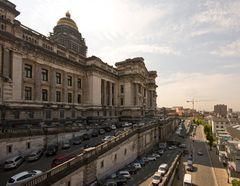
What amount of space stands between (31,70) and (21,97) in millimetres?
6484

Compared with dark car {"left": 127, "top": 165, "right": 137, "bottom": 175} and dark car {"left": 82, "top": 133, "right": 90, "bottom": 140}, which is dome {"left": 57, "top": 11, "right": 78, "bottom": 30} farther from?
dark car {"left": 127, "top": 165, "right": 137, "bottom": 175}

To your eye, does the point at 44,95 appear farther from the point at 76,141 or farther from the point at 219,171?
the point at 219,171

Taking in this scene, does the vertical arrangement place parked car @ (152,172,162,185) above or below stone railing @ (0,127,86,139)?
below

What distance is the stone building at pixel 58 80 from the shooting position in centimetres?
3872

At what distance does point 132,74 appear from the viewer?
80125 mm

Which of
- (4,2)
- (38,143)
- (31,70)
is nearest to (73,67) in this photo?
(31,70)

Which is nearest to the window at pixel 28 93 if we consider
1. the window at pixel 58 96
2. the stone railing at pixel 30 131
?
the window at pixel 58 96

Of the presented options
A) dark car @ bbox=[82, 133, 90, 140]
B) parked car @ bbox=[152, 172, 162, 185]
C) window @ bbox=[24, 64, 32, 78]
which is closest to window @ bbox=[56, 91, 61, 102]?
window @ bbox=[24, 64, 32, 78]

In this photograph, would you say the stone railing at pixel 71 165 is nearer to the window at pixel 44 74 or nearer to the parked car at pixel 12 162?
the parked car at pixel 12 162

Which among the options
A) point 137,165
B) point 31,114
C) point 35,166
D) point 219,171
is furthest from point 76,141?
point 219,171

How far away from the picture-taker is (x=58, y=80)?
173 feet

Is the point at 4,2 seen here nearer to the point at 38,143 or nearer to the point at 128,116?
the point at 38,143

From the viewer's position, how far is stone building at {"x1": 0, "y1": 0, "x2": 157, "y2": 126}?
38.7m

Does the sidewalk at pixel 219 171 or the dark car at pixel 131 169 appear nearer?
the dark car at pixel 131 169
